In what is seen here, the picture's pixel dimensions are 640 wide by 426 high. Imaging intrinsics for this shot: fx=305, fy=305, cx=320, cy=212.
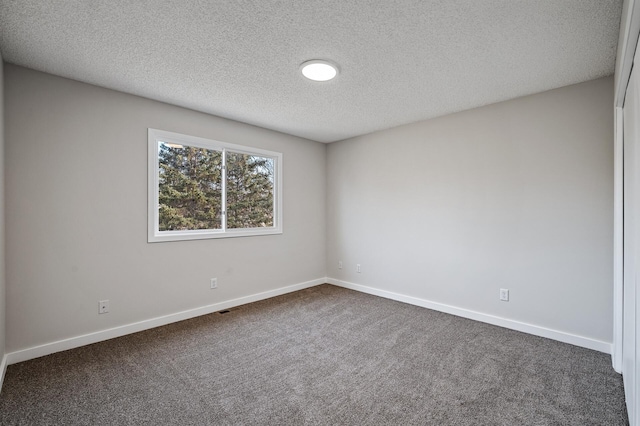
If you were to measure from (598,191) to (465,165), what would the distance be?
3.92 feet

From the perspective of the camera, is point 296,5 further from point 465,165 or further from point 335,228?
point 335,228

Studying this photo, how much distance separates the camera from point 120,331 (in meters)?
2.96

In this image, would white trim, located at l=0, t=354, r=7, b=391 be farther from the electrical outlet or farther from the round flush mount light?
the round flush mount light

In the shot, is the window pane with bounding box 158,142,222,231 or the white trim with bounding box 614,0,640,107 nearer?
the white trim with bounding box 614,0,640,107

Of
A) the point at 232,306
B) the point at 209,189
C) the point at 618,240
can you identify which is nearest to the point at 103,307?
the point at 232,306

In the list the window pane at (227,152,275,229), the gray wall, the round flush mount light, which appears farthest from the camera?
the window pane at (227,152,275,229)

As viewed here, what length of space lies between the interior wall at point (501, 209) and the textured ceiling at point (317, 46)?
389 millimetres

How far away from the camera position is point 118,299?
2.96m

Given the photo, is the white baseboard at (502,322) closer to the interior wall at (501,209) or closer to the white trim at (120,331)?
the interior wall at (501,209)

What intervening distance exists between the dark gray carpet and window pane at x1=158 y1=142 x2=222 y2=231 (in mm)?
1178

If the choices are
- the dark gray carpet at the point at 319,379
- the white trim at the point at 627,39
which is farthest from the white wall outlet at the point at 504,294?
the white trim at the point at 627,39

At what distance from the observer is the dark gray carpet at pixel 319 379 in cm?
183

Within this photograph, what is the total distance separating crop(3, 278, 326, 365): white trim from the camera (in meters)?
2.47

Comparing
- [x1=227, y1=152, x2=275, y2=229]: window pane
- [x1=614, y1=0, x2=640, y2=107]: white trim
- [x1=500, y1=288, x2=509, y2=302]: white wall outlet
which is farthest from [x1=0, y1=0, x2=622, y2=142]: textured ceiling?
[x1=500, y1=288, x2=509, y2=302]: white wall outlet
